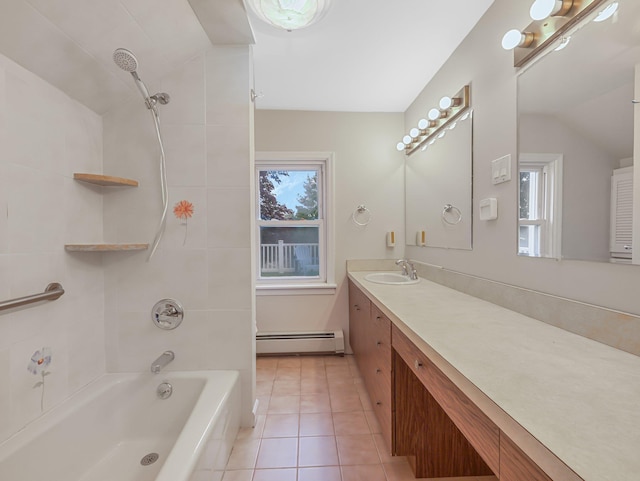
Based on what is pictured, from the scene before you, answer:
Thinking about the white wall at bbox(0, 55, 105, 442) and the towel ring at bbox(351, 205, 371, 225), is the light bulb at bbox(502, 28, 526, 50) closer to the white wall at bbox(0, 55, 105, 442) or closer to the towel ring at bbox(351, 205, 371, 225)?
the towel ring at bbox(351, 205, 371, 225)

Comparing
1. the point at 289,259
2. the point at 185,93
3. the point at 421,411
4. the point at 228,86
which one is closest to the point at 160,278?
the point at 185,93

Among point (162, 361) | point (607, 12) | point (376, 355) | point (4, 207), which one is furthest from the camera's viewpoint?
point (376, 355)

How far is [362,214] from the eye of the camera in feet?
9.00

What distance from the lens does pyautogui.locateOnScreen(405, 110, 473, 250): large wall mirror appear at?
69.2 inches

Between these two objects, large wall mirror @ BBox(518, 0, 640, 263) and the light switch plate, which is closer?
large wall mirror @ BBox(518, 0, 640, 263)

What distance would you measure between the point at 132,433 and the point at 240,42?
7.17 ft

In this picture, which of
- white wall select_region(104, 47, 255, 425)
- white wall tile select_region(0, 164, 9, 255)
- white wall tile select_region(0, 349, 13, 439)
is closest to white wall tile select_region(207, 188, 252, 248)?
white wall select_region(104, 47, 255, 425)

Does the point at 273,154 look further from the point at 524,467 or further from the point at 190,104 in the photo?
the point at 524,467

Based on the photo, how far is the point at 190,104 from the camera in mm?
1574

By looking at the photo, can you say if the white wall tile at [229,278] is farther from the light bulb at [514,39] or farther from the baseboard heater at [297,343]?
the light bulb at [514,39]

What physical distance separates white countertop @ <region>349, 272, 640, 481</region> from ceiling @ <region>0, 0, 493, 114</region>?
164cm

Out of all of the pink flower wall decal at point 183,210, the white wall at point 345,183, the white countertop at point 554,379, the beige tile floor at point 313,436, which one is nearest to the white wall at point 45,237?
the pink flower wall decal at point 183,210

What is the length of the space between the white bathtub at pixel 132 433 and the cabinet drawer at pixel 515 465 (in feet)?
2.94

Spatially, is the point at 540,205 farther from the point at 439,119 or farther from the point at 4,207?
the point at 4,207
